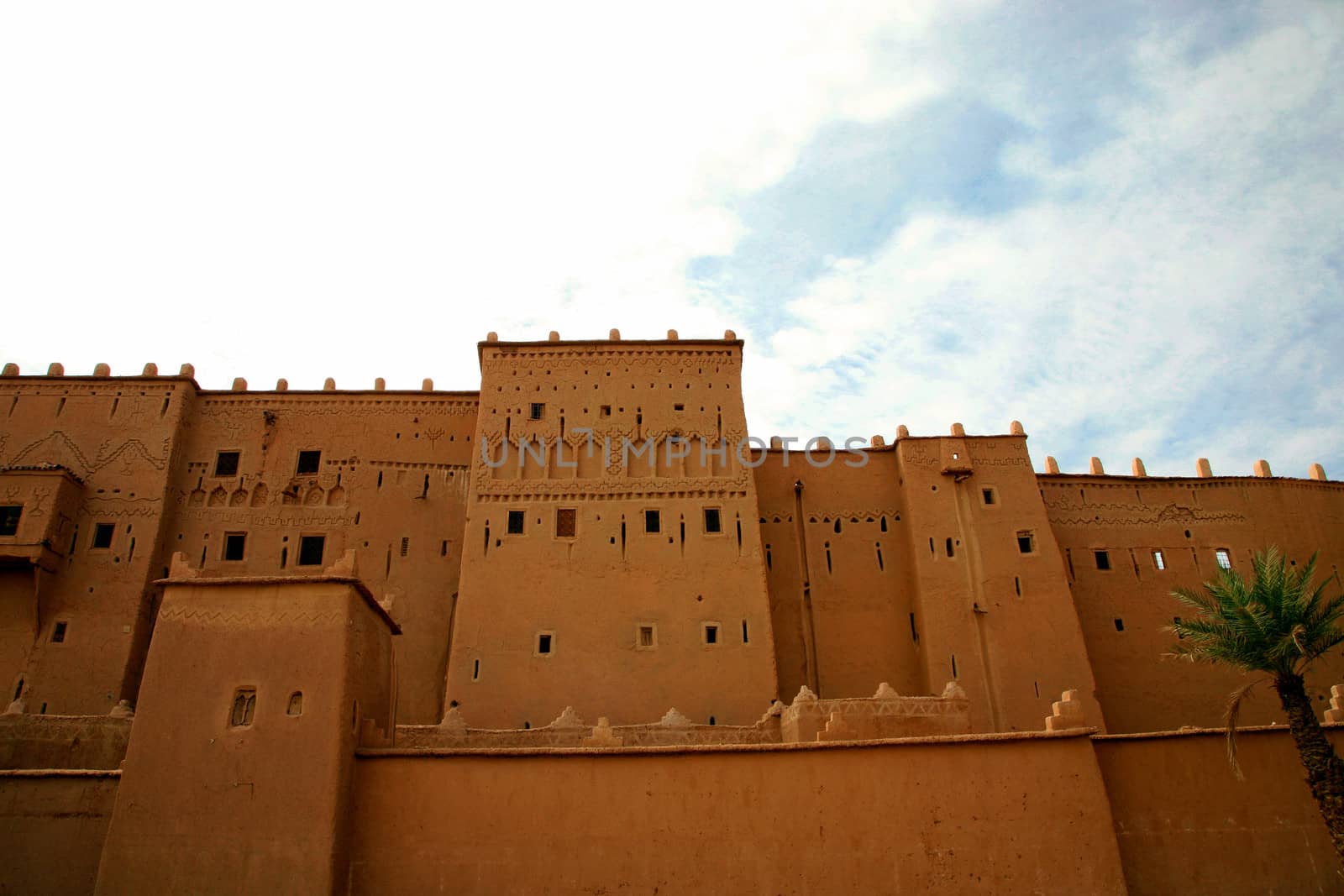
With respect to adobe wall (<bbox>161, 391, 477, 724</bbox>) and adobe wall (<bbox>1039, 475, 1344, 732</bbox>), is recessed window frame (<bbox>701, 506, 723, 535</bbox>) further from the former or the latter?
adobe wall (<bbox>1039, 475, 1344, 732</bbox>)

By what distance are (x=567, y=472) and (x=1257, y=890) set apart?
18.2 meters

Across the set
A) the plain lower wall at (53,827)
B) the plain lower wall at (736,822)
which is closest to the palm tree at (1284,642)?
the plain lower wall at (736,822)

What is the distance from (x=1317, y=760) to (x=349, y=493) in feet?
78.1

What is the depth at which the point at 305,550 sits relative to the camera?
2962 cm

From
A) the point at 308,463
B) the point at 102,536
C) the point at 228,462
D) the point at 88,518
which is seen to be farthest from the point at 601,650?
the point at 88,518

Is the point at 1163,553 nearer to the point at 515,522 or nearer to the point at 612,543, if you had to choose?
the point at 612,543

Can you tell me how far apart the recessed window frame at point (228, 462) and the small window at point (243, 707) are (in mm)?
14814

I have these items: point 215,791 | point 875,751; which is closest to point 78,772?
point 215,791

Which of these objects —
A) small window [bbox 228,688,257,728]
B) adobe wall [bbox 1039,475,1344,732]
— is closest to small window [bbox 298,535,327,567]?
small window [bbox 228,688,257,728]

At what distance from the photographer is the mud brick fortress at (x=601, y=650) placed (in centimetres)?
1697

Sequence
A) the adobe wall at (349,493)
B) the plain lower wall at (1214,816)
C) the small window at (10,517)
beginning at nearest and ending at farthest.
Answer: the plain lower wall at (1214,816), the small window at (10,517), the adobe wall at (349,493)

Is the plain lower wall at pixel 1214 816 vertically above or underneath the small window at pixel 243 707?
underneath

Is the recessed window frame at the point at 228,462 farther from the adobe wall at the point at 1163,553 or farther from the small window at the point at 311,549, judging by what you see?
the adobe wall at the point at 1163,553

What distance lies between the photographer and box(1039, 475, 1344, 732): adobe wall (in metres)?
29.1
